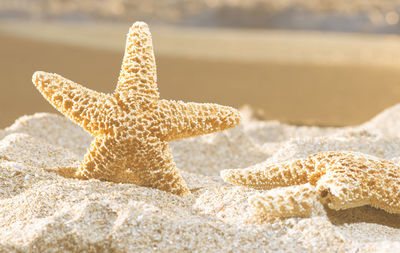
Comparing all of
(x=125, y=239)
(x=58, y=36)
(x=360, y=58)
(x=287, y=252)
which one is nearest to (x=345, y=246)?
(x=287, y=252)

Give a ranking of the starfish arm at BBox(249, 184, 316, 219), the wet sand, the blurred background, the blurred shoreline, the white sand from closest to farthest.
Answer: the white sand, the starfish arm at BBox(249, 184, 316, 219), the wet sand, the blurred background, the blurred shoreline

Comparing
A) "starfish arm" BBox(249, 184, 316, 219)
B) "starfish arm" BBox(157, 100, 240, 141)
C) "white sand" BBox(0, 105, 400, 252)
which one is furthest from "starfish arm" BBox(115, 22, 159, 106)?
"starfish arm" BBox(249, 184, 316, 219)

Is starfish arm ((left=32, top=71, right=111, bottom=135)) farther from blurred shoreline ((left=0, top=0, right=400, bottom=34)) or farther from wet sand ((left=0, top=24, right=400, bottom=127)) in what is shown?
blurred shoreline ((left=0, top=0, right=400, bottom=34))

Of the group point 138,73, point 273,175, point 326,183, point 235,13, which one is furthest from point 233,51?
point 326,183

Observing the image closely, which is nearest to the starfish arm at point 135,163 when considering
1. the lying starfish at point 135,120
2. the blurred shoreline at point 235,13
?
the lying starfish at point 135,120

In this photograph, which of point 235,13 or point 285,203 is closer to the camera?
point 285,203

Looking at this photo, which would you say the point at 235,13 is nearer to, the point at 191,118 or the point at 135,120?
the point at 191,118

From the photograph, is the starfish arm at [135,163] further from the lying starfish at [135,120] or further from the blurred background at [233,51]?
the blurred background at [233,51]
